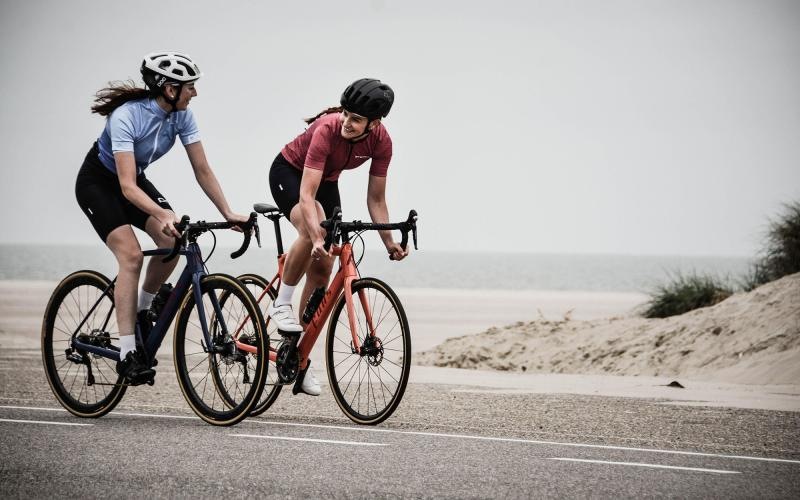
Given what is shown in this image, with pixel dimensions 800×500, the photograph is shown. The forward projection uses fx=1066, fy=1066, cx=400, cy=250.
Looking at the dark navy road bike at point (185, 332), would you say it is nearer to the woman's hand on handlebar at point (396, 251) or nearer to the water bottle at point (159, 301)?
the water bottle at point (159, 301)

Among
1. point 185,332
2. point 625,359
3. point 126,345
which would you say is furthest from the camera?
point 625,359

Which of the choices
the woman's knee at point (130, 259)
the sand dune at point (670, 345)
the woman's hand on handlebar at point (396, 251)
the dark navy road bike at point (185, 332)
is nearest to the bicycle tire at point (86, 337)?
the dark navy road bike at point (185, 332)

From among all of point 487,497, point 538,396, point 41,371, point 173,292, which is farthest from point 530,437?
point 41,371

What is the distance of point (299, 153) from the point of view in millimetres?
7934

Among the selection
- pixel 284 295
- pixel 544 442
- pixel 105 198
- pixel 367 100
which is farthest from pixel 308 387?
pixel 367 100

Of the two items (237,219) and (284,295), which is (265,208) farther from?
(284,295)

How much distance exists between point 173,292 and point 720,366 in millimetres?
8572

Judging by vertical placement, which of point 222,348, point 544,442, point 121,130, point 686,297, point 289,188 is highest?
point 121,130

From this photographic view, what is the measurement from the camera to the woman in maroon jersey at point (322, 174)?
284 inches

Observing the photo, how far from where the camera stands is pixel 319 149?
7355mm

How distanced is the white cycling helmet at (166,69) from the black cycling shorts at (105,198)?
68cm

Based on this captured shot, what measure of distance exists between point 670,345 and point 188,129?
30.7 feet

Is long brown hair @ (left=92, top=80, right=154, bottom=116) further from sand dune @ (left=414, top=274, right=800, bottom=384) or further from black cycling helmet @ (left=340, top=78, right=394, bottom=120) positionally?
sand dune @ (left=414, top=274, right=800, bottom=384)

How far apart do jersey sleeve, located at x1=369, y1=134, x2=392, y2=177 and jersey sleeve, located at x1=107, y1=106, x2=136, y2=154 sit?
1697 millimetres
